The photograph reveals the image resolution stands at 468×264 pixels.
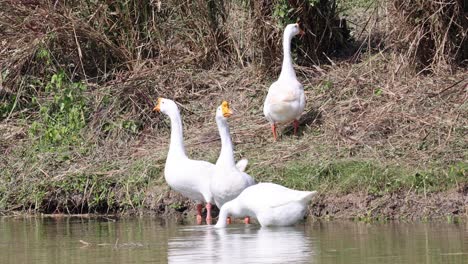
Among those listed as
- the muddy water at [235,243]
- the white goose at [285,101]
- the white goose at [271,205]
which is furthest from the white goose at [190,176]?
the white goose at [285,101]

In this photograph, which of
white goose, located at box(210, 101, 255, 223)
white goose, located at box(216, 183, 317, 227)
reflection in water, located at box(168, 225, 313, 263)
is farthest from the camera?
white goose, located at box(210, 101, 255, 223)

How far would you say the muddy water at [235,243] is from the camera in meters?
8.92

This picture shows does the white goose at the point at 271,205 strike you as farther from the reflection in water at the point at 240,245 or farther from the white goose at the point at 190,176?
the white goose at the point at 190,176

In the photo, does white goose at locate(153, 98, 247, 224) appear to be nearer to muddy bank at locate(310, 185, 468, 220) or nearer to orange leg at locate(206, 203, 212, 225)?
orange leg at locate(206, 203, 212, 225)

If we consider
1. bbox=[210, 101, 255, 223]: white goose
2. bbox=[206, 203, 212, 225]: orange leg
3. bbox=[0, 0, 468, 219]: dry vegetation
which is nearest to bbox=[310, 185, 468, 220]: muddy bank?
bbox=[0, 0, 468, 219]: dry vegetation

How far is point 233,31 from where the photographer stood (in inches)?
637

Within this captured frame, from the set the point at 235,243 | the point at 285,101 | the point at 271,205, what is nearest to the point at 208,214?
the point at 271,205

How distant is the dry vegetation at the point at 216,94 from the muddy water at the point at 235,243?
4.33 feet

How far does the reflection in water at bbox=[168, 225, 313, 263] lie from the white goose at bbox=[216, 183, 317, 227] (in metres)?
0.11

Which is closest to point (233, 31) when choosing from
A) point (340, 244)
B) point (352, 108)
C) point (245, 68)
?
point (245, 68)

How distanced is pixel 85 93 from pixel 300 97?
3402 mm

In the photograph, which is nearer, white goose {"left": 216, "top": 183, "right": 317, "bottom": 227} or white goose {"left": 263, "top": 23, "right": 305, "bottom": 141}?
white goose {"left": 216, "top": 183, "right": 317, "bottom": 227}

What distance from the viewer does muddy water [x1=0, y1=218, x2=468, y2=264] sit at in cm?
892

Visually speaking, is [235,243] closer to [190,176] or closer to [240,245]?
[240,245]
